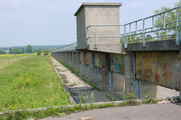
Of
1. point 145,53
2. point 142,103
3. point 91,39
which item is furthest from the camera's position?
point 91,39

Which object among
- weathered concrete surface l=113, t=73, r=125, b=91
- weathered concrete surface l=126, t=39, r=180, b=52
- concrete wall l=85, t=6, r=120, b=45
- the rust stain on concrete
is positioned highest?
concrete wall l=85, t=6, r=120, b=45

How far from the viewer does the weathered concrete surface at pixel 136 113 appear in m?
4.61

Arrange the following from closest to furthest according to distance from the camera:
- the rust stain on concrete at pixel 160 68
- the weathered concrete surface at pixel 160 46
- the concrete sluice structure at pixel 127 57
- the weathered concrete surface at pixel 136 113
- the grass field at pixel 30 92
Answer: the weathered concrete surface at pixel 136 113 < the weathered concrete surface at pixel 160 46 < the rust stain on concrete at pixel 160 68 < the concrete sluice structure at pixel 127 57 < the grass field at pixel 30 92

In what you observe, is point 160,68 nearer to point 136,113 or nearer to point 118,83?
point 136,113

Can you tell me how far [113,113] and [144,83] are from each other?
14.7 ft

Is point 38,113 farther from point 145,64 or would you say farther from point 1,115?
point 145,64

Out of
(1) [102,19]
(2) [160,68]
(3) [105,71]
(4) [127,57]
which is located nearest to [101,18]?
(1) [102,19]

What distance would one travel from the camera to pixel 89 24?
10.9m

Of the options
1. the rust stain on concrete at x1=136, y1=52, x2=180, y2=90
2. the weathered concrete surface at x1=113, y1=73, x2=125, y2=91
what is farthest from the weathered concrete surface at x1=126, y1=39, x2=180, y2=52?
the weathered concrete surface at x1=113, y1=73, x2=125, y2=91

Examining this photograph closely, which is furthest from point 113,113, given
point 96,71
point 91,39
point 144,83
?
point 96,71

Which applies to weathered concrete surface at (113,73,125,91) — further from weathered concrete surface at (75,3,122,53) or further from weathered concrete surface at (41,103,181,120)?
weathered concrete surface at (41,103,181,120)

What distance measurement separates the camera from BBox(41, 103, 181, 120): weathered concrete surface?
461 cm

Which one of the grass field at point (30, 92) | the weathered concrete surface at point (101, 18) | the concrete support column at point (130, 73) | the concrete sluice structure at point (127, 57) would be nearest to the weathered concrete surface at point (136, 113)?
the grass field at point (30, 92)

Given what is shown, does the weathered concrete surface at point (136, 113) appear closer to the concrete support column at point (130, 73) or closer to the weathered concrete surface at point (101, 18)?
the concrete support column at point (130, 73)
